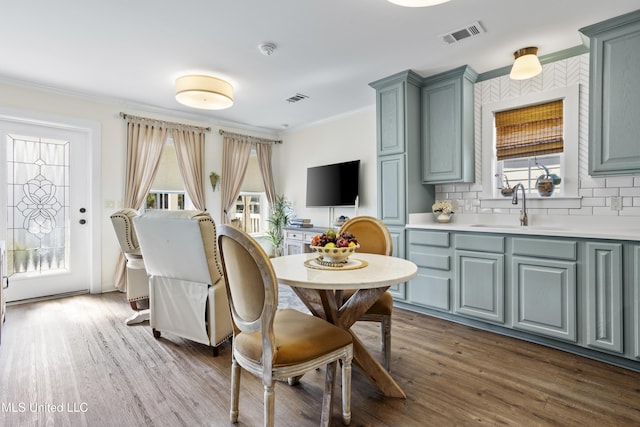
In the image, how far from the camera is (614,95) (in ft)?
8.29

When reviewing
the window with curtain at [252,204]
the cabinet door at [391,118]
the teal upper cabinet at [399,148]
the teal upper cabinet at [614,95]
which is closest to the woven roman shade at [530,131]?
the teal upper cabinet at [614,95]

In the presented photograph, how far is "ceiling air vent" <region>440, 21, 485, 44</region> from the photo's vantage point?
264 cm

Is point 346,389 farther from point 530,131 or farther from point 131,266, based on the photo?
point 530,131

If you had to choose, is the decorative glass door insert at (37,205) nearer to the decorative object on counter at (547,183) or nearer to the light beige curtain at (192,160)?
the light beige curtain at (192,160)

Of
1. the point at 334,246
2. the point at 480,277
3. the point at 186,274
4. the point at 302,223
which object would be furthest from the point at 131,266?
the point at 480,277

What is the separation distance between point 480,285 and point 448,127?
1.67 metres

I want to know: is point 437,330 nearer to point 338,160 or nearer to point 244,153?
point 338,160

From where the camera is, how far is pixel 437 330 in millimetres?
2975

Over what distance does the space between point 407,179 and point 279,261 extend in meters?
1.99

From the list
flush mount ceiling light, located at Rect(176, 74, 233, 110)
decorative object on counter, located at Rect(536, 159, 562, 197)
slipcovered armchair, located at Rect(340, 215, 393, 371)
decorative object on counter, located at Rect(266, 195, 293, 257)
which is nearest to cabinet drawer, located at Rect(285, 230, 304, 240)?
decorative object on counter, located at Rect(266, 195, 293, 257)

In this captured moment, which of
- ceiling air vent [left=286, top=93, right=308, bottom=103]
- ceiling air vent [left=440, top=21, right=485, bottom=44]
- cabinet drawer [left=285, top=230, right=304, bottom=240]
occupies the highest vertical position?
ceiling air vent [left=286, top=93, right=308, bottom=103]

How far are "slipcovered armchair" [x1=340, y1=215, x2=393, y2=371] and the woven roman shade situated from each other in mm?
1825

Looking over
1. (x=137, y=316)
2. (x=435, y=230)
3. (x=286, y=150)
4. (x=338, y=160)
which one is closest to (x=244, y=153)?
(x=286, y=150)

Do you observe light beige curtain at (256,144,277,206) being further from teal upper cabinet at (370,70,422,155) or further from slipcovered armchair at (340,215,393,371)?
slipcovered armchair at (340,215,393,371)
